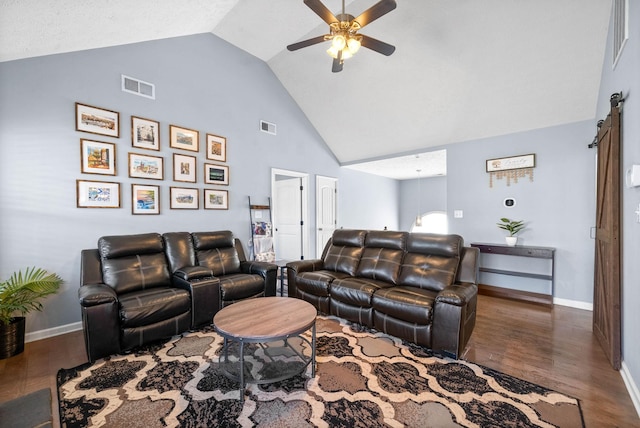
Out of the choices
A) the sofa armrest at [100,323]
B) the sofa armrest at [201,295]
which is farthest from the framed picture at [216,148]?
the sofa armrest at [100,323]

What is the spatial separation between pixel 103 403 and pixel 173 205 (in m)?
2.51

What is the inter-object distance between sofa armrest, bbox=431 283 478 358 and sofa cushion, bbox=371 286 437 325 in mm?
84

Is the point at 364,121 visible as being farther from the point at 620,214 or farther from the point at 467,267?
the point at 620,214

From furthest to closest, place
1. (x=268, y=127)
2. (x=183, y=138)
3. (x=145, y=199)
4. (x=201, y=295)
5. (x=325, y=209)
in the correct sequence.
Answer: (x=325, y=209) < (x=268, y=127) < (x=183, y=138) < (x=145, y=199) < (x=201, y=295)

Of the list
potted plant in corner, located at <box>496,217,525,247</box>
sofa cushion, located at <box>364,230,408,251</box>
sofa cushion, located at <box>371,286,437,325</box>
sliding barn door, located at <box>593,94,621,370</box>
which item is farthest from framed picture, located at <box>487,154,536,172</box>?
sofa cushion, located at <box>371,286,437,325</box>

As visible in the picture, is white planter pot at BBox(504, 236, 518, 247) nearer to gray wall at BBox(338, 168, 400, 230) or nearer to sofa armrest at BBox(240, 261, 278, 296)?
gray wall at BBox(338, 168, 400, 230)

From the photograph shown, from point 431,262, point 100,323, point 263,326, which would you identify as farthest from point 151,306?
point 431,262

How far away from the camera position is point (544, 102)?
12.4 feet

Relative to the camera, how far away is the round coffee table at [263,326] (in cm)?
187

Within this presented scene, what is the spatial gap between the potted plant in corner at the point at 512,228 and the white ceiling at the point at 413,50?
4.59ft

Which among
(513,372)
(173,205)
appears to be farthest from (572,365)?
(173,205)

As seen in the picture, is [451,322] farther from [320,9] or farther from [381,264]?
[320,9]

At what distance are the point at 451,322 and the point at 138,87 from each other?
437 cm

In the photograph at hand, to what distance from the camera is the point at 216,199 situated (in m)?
4.34
